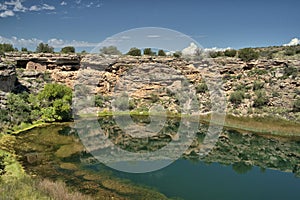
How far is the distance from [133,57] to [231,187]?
30923 millimetres

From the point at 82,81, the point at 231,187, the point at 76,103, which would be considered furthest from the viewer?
the point at 82,81

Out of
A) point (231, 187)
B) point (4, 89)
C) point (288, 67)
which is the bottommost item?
point (231, 187)

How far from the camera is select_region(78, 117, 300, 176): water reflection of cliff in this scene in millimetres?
21734

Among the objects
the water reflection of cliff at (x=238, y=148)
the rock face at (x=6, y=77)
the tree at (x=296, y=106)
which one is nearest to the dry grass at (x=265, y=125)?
the water reflection of cliff at (x=238, y=148)

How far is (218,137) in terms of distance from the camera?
28.2 meters

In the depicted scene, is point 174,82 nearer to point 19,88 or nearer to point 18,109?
point 19,88

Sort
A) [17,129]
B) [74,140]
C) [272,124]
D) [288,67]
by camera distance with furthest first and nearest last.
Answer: [288,67]
[272,124]
[17,129]
[74,140]

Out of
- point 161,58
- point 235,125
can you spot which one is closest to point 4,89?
point 161,58

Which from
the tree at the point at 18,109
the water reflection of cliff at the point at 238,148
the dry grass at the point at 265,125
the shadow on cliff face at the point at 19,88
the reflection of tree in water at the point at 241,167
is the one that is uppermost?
the shadow on cliff face at the point at 19,88

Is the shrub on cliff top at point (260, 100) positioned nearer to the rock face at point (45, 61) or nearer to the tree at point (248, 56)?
the tree at point (248, 56)

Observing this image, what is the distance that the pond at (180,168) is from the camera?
52.3 ft

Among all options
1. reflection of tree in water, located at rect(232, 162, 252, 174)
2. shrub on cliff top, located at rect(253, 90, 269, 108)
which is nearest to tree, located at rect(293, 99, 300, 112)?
shrub on cliff top, located at rect(253, 90, 269, 108)

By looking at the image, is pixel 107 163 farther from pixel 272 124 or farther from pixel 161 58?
pixel 161 58

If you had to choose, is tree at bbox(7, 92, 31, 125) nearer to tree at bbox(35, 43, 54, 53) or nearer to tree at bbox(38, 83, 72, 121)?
tree at bbox(38, 83, 72, 121)
